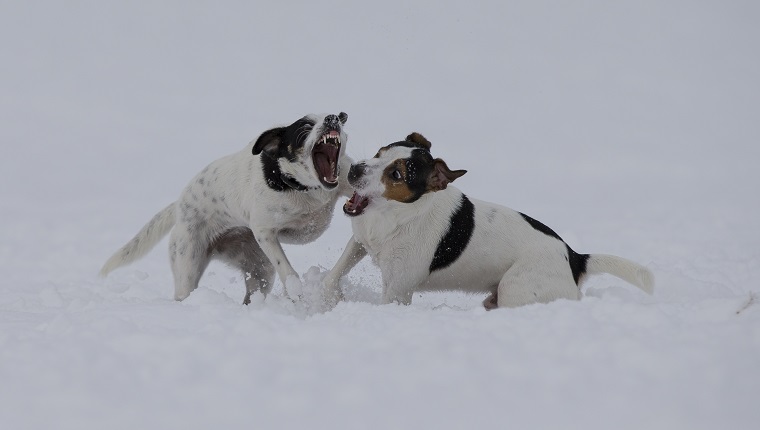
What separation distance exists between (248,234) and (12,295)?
2.88m

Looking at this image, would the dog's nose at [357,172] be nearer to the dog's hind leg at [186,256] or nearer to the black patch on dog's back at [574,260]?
the black patch on dog's back at [574,260]

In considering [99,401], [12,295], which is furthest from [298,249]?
[99,401]

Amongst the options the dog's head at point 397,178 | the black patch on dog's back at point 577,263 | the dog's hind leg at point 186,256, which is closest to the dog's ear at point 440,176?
the dog's head at point 397,178

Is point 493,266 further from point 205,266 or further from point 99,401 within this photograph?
point 99,401

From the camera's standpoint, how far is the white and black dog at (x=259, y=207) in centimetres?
593

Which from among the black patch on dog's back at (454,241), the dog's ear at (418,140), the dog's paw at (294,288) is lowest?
the dog's paw at (294,288)

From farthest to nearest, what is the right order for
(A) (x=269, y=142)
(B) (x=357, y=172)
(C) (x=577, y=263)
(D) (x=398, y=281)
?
(A) (x=269, y=142) < (C) (x=577, y=263) < (D) (x=398, y=281) < (B) (x=357, y=172)

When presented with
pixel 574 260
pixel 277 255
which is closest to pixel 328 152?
pixel 277 255

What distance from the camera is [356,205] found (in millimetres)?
5293

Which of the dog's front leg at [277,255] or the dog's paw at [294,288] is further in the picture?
the dog's front leg at [277,255]

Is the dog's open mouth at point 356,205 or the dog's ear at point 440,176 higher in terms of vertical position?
the dog's ear at point 440,176

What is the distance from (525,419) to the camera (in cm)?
284

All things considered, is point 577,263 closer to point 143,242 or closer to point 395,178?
point 395,178

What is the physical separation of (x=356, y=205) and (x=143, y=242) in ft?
9.27
